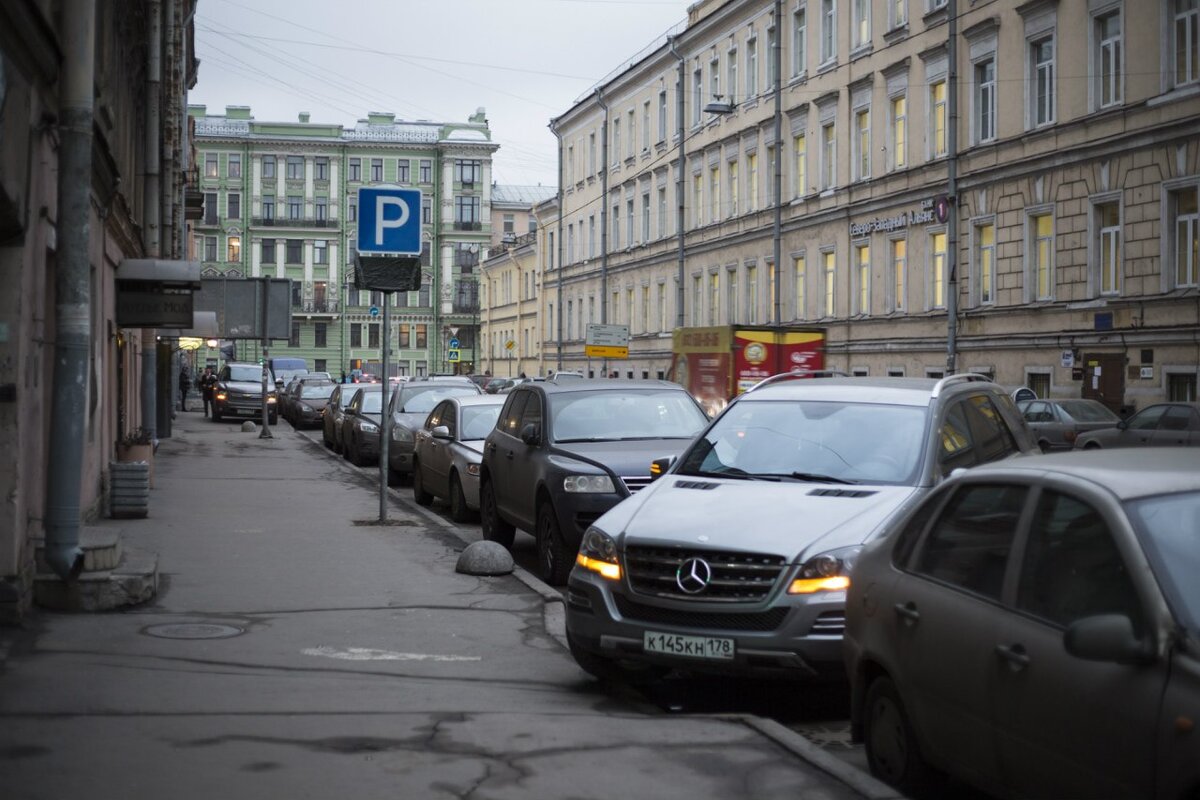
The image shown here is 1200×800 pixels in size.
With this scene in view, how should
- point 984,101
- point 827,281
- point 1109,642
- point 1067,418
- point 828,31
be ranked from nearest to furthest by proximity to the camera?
point 1109,642 < point 1067,418 < point 984,101 < point 827,281 < point 828,31

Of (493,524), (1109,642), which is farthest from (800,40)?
(1109,642)

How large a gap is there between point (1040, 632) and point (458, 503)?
13.4 meters

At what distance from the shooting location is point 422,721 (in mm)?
6844

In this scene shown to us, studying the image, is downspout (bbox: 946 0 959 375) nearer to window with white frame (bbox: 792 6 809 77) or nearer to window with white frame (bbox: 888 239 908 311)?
window with white frame (bbox: 888 239 908 311)

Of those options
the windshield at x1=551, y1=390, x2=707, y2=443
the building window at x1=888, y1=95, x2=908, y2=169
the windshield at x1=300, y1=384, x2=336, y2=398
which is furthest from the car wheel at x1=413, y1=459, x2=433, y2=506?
the windshield at x1=300, y1=384, x2=336, y2=398

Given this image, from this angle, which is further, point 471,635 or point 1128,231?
point 1128,231

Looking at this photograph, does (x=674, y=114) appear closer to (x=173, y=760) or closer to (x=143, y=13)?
(x=143, y=13)

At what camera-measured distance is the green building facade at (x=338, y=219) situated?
10562cm

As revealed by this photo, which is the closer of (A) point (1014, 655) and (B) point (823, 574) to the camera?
(A) point (1014, 655)

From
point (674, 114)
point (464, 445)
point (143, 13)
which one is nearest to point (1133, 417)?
point (464, 445)

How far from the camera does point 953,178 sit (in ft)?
122

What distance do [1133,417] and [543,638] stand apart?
19.7 m

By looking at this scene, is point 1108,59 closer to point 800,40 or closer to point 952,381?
point 800,40

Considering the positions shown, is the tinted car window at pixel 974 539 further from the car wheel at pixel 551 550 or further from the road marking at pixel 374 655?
the car wheel at pixel 551 550
